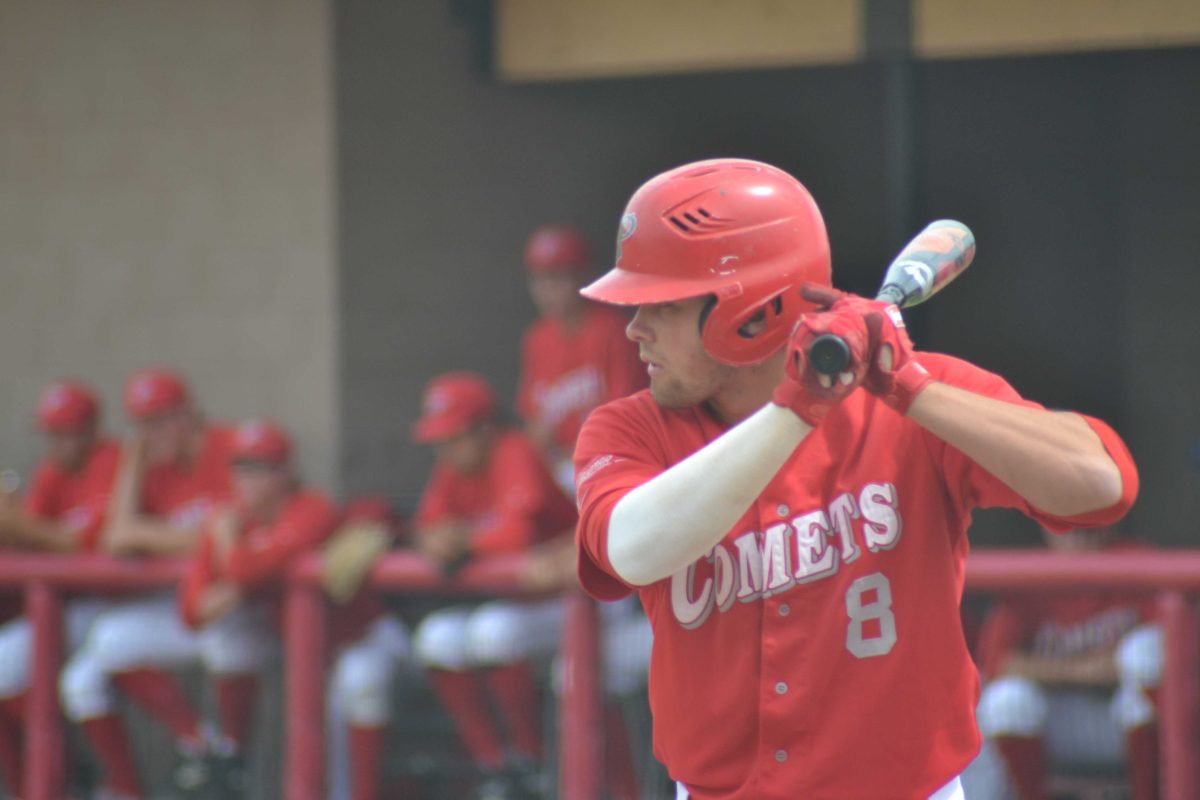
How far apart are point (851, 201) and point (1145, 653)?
6.42 feet

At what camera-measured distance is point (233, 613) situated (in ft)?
14.5

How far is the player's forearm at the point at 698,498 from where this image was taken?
175cm

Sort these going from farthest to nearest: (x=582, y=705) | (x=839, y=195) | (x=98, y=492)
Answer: (x=98, y=492), (x=839, y=195), (x=582, y=705)

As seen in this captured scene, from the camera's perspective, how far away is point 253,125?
5875mm

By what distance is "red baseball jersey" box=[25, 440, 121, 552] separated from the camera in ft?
17.4

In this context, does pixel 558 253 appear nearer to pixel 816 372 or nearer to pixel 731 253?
pixel 731 253

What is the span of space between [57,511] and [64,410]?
0.32 m

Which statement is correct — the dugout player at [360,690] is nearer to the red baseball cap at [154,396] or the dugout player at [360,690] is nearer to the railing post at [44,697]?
the railing post at [44,697]

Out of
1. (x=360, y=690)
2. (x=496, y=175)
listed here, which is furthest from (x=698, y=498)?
(x=496, y=175)

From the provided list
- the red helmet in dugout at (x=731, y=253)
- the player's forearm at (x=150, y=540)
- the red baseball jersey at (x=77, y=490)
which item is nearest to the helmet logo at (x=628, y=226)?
the red helmet in dugout at (x=731, y=253)

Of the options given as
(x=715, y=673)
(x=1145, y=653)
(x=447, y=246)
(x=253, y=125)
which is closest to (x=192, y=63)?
(x=253, y=125)

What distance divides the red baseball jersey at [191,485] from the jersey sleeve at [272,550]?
2.08 feet

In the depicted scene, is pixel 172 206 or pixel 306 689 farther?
pixel 172 206

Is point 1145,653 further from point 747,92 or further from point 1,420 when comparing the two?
point 1,420
